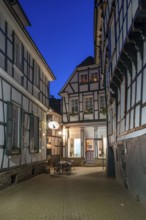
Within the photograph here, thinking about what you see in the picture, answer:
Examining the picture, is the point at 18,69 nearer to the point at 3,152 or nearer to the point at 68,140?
the point at 3,152

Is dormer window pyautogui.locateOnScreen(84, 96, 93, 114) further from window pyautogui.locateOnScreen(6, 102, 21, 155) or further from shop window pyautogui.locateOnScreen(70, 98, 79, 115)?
window pyautogui.locateOnScreen(6, 102, 21, 155)

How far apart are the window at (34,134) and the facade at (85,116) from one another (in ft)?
27.8

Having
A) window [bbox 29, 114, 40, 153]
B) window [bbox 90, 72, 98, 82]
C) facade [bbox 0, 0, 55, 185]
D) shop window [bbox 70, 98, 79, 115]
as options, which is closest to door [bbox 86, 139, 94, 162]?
shop window [bbox 70, 98, 79, 115]

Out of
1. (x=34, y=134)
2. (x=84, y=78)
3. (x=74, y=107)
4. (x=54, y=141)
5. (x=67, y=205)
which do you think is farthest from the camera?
(x=74, y=107)

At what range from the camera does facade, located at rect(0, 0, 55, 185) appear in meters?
9.38

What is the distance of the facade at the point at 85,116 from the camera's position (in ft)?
71.7

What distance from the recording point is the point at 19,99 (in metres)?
11.3

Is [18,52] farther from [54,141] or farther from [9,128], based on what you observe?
[54,141]

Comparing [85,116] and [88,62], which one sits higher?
[88,62]

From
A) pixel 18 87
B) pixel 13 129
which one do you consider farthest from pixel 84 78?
pixel 13 129

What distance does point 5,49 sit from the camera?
960 centimetres

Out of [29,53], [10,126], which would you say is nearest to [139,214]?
[10,126]

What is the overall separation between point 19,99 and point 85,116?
11.7 meters

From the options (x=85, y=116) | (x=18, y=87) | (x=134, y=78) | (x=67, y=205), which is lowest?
(x=67, y=205)
